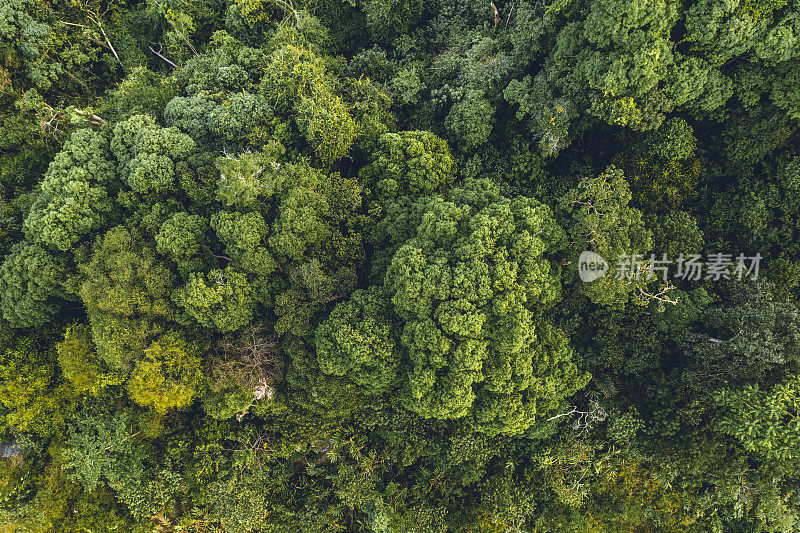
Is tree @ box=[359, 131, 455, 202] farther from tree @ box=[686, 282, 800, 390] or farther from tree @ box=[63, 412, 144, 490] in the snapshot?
tree @ box=[63, 412, 144, 490]

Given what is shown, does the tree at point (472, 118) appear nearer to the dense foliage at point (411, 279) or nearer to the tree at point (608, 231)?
the dense foliage at point (411, 279)

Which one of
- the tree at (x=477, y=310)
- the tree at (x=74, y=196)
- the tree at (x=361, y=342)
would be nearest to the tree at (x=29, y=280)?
the tree at (x=74, y=196)

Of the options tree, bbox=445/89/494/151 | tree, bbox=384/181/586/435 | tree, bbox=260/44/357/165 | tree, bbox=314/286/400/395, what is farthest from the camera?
tree, bbox=445/89/494/151

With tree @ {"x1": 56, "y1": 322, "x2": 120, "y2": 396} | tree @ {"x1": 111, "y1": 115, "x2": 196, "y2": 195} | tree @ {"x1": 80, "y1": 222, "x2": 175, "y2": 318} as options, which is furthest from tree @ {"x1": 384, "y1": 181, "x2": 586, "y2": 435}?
tree @ {"x1": 56, "y1": 322, "x2": 120, "y2": 396}

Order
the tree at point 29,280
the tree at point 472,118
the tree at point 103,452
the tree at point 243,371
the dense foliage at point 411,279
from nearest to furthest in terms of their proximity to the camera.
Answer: the dense foliage at point 411,279, the tree at point 243,371, the tree at point 29,280, the tree at point 103,452, the tree at point 472,118

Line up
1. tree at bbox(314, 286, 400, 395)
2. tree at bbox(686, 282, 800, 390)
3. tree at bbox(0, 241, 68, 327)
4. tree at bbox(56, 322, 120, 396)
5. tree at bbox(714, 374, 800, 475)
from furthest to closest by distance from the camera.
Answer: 1. tree at bbox(56, 322, 120, 396)
2. tree at bbox(0, 241, 68, 327)
3. tree at bbox(686, 282, 800, 390)
4. tree at bbox(314, 286, 400, 395)
5. tree at bbox(714, 374, 800, 475)

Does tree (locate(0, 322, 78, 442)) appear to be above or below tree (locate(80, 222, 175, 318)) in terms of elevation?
below

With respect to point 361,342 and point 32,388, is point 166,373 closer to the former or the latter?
point 32,388

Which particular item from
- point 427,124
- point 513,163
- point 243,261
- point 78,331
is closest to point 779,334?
point 513,163
